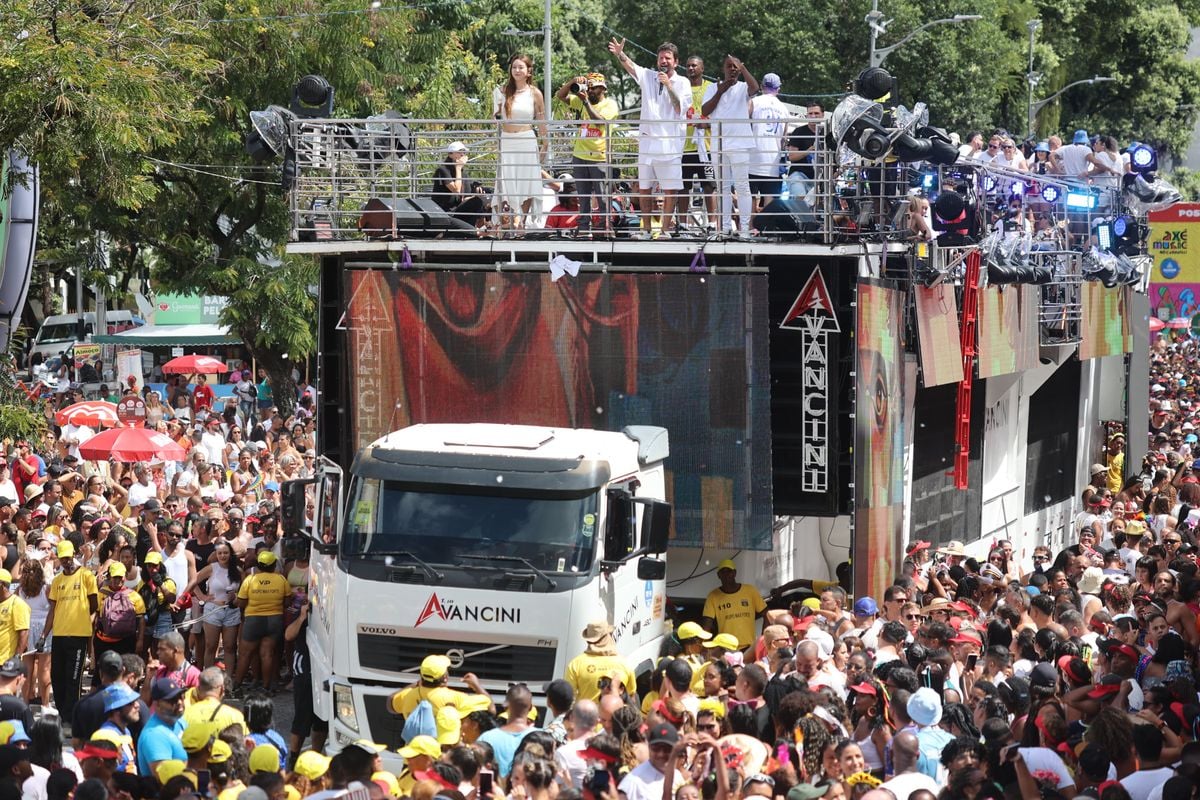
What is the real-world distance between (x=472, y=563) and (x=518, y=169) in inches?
221

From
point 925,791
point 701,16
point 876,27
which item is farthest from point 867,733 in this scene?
point 701,16

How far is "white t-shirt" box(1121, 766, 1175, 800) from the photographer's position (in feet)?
27.1

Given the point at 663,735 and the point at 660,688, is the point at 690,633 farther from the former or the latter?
the point at 663,735

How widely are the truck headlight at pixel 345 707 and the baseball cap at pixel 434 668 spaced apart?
1.33 metres

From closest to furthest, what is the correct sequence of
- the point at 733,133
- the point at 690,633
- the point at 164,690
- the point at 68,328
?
the point at 164,690 < the point at 690,633 < the point at 733,133 < the point at 68,328

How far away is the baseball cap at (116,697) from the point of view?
10.3m

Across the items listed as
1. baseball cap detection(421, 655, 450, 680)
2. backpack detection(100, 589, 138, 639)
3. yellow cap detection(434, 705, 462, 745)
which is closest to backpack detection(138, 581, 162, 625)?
backpack detection(100, 589, 138, 639)

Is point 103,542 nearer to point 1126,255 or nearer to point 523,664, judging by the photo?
point 523,664

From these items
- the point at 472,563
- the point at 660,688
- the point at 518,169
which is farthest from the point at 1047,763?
the point at 518,169

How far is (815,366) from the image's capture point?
14.7 m

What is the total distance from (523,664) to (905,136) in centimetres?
591

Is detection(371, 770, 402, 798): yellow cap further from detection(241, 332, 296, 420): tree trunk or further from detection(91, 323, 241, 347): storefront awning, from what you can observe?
detection(91, 323, 241, 347): storefront awning

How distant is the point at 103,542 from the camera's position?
15.4 m

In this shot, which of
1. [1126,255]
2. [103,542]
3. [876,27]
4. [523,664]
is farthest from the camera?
[876,27]
